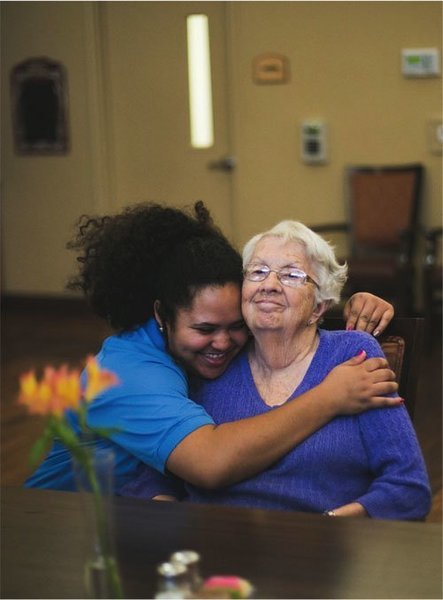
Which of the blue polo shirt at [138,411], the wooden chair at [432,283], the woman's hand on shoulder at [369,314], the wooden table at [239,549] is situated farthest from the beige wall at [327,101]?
the wooden table at [239,549]

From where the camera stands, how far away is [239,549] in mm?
1582

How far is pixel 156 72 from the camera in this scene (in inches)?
297

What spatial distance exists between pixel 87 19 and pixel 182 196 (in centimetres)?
148

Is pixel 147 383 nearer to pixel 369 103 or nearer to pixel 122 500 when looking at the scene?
pixel 122 500

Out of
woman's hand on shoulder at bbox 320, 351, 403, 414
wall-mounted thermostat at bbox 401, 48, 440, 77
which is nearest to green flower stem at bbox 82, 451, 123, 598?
woman's hand on shoulder at bbox 320, 351, 403, 414

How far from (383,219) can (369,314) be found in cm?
462

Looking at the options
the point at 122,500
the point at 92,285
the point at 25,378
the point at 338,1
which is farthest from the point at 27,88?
the point at 25,378

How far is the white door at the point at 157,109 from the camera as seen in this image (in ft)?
24.3

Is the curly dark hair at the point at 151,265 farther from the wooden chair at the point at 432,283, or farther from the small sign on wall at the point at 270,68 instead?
the small sign on wall at the point at 270,68

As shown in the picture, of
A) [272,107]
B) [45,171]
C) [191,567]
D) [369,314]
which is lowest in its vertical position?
[191,567]

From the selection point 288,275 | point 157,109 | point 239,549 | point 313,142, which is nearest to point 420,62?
point 313,142

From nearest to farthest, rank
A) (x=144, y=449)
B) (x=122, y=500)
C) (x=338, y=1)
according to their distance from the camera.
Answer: (x=122, y=500) → (x=144, y=449) → (x=338, y=1)

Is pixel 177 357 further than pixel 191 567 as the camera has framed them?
Yes

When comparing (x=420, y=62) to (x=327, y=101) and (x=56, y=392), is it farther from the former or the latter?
(x=56, y=392)
